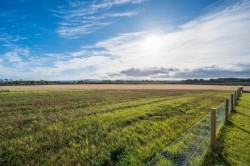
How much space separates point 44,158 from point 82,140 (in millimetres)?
2175

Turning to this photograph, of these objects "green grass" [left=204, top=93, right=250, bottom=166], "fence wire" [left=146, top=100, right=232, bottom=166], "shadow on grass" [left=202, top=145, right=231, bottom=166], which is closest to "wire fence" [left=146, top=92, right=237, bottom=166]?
"fence wire" [left=146, top=100, right=232, bottom=166]

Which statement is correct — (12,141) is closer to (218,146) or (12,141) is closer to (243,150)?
(218,146)

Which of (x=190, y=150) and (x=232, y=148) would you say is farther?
(x=232, y=148)

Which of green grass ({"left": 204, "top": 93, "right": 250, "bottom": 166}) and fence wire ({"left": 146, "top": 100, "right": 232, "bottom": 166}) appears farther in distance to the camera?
green grass ({"left": 204, "top": 93, "right": 250, "bottom": 166})

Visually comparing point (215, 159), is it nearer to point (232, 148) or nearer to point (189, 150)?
point (189, 150)

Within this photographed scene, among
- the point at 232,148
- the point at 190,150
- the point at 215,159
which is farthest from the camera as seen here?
the point at 232,148

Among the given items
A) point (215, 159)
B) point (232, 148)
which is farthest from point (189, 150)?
point (232, 148)

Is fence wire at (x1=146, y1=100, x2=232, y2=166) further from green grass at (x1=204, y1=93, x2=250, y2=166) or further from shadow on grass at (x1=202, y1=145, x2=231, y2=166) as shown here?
green grass at (x1=204, y1=93, x2=250, y2=166)

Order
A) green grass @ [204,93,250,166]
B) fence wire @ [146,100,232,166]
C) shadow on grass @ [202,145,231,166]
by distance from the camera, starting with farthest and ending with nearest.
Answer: green grass @ [204,93,250,166] < shadow on grass @ [202,145,231,166] < fence wire @ [146,100,232,166]

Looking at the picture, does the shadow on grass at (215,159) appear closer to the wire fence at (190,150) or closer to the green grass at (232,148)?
the green grass at (232,148)

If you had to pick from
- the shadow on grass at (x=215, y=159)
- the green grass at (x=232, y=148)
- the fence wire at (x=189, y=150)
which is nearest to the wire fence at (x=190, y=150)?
the fence wire at (x=189, y=150)

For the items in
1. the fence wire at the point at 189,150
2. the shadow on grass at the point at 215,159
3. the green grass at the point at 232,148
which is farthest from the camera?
the green grass at the point at 232,148

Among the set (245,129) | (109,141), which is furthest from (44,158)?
(245,129)

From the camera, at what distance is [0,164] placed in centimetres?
630
